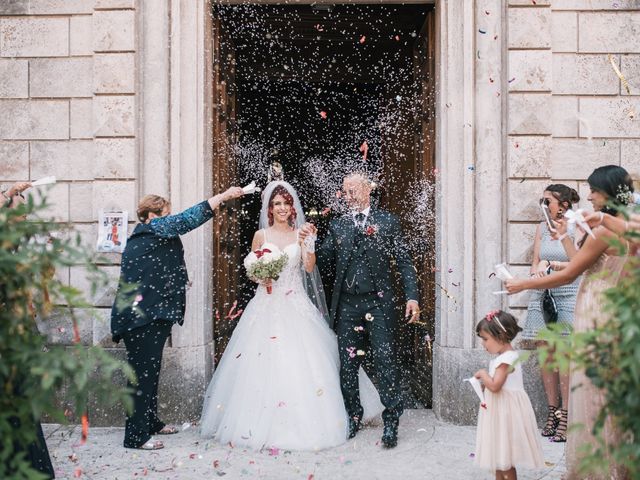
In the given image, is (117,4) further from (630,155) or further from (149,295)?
(630,155)

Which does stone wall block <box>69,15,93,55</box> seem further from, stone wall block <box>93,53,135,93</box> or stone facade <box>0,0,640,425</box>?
stone wall block <box>93,53,135,93</box>

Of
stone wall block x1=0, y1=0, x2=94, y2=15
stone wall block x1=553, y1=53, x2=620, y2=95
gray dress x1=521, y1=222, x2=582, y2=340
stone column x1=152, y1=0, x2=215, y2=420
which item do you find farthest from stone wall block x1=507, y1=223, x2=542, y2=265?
stone wall block x1=0, y1=0, x2=94, y2=15

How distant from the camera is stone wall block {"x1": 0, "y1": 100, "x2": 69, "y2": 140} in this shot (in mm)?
5750

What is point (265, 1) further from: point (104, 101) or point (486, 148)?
point (486, 148)

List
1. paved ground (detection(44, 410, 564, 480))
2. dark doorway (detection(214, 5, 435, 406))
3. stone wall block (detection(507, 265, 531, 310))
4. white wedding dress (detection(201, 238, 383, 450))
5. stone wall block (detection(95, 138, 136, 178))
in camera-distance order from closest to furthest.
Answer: paved ground (detection(44, 410, 564, 480)) → white wedding dress (detection(201, 238, 383, 450)) → stone wall block (detection(507, 265, 531, 310)) → stone wall block (detection(95, 138, 136, 178)) → dark doorway (detection(214, 5, 435, 406))

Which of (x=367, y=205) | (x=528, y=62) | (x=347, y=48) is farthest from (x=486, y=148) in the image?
(x=347, y=48)

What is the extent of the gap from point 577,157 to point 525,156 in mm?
522

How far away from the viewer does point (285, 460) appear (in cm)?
450

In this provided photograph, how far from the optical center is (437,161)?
5773 mm

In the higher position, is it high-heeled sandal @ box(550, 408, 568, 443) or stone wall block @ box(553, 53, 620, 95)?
stone wall block @ box(553, 53, 620, 95)

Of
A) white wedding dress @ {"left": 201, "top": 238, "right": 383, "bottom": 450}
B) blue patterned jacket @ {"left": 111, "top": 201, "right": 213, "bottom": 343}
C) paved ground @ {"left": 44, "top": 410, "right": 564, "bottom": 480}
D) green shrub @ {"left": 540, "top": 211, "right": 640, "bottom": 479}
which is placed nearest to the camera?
green shrub @ {"left": 540, "top": 211, "right": 640, "bottom": 479}

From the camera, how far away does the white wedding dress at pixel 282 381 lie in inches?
189

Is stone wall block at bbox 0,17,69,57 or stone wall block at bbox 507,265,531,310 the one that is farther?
stone wall block at bbox 0,17,69,57

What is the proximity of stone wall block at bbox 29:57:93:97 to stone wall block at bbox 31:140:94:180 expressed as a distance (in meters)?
0.46
